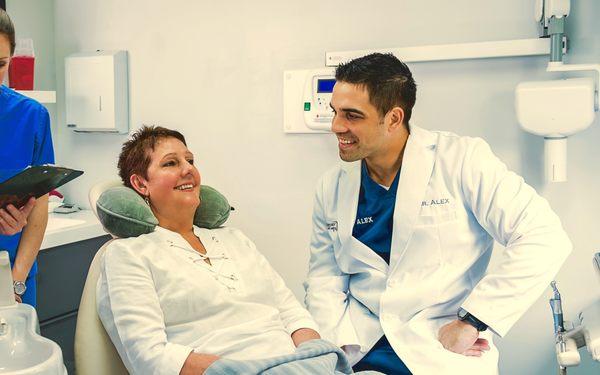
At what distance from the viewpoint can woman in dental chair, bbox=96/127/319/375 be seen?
1.38 metres

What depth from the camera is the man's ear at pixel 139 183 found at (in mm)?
1648

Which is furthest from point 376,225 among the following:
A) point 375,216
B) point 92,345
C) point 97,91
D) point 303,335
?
point 97,91

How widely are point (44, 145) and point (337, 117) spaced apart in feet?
2.89

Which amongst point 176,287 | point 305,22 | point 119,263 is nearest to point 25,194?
point 119,263

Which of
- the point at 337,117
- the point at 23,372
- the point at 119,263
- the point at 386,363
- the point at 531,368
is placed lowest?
the point at 531,368

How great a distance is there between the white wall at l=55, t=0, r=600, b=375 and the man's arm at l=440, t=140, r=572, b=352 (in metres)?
0.50

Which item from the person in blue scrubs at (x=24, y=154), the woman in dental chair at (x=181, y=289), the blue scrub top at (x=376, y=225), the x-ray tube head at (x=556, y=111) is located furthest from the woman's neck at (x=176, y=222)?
the x-ray tube head at (x=556, y=111)

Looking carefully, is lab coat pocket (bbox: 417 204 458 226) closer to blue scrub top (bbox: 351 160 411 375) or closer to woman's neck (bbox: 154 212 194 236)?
blue scrub top (bbox: 351 160 411 375)

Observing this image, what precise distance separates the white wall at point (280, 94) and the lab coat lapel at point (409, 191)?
17.9 inches

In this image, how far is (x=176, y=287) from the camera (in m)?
1.47

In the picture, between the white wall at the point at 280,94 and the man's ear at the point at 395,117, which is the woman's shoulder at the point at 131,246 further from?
the white wall at the point at 280,94

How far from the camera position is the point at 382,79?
168 cm

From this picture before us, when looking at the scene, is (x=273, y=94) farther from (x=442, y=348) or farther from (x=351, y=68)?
(x=442, y=348)

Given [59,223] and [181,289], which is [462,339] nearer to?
[181,289]
